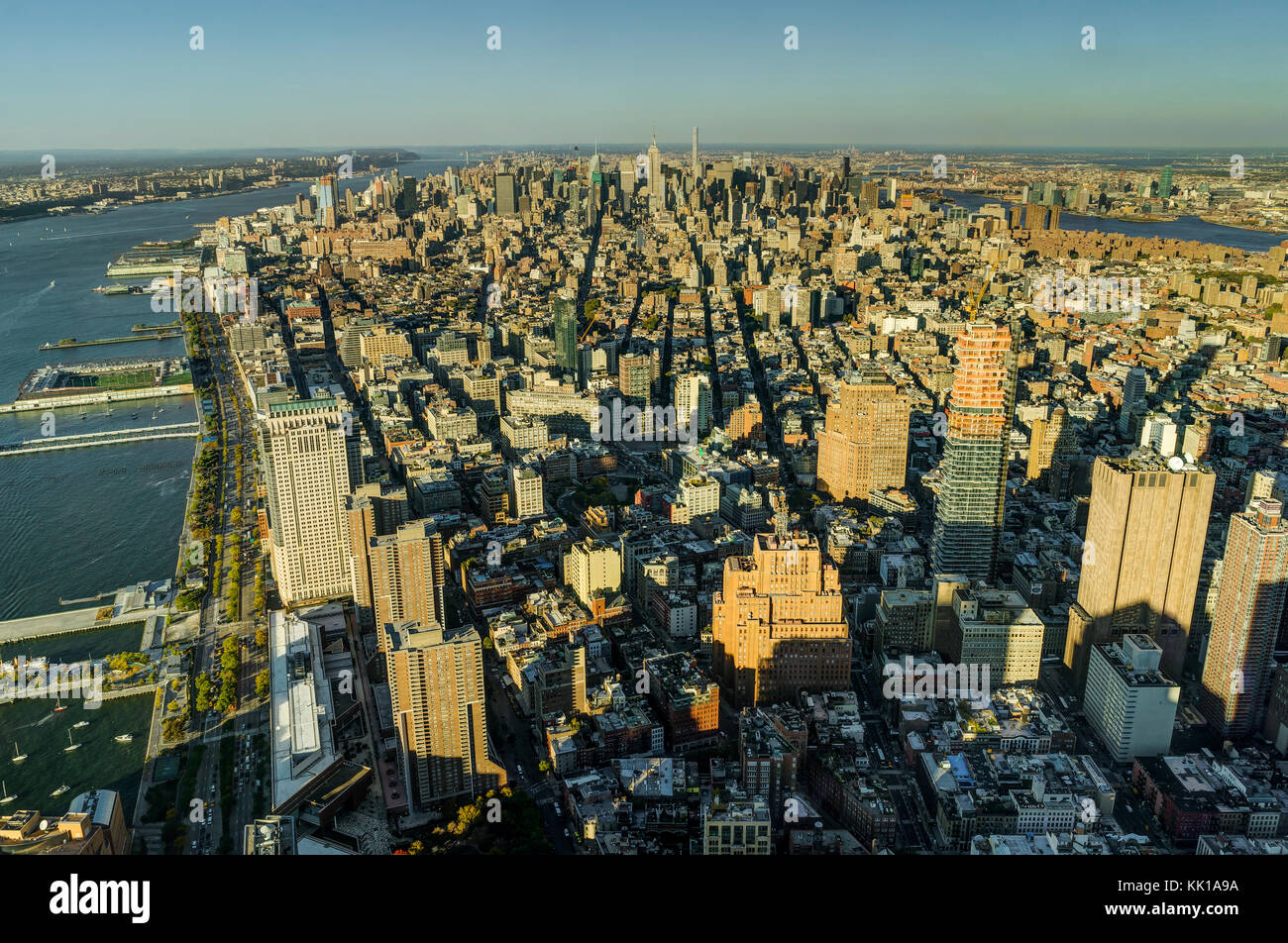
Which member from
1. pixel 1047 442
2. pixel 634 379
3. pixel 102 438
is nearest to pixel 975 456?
pixel 1047 442

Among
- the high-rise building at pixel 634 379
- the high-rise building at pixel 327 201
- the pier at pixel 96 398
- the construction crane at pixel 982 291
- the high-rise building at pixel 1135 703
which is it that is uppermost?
the high-rise building at pixel 327 201

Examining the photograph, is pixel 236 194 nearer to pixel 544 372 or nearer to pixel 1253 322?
pixel 544 372

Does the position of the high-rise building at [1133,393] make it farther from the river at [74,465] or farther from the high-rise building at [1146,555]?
the river at [74,465]

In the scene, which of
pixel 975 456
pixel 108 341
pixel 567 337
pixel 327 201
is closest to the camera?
pixel 975 456

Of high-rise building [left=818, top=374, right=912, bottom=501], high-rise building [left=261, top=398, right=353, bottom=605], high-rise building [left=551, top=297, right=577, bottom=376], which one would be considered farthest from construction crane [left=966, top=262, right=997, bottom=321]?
high-rise building [left=261, top=398, right=353, bottom=605]

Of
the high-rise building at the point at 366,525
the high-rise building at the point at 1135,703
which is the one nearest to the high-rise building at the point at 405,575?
the high-rise building at the point at 366,525

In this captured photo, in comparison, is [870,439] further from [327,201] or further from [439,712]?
[327,201]
